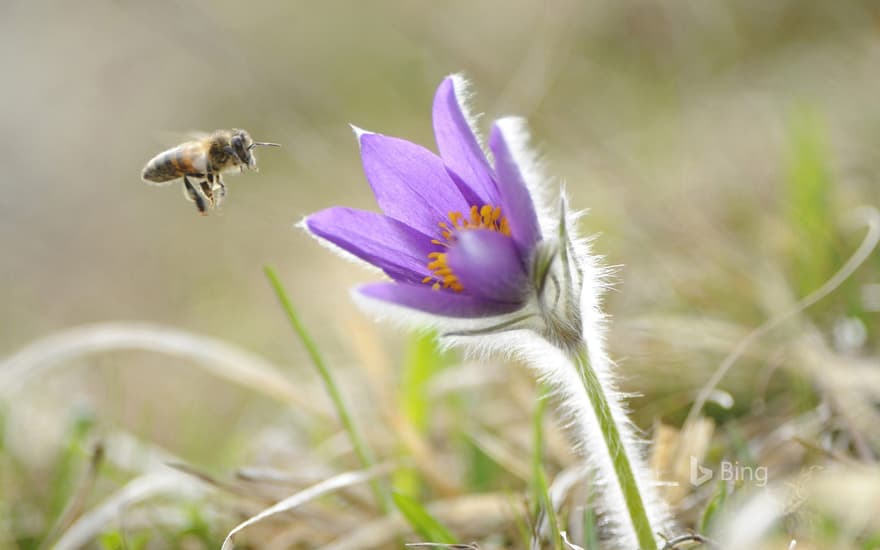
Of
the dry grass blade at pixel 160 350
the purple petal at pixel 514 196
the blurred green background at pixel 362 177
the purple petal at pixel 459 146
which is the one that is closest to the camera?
the purple petal at pixel 514 196

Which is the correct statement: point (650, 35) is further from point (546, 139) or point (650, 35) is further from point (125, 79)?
point (125, 79)

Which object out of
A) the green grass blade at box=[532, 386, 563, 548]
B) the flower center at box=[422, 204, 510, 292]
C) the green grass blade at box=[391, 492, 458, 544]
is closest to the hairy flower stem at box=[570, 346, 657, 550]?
the green grass blade at box=[532, 386, 563, 548]

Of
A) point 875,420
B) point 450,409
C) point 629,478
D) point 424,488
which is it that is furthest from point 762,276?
point 629,478

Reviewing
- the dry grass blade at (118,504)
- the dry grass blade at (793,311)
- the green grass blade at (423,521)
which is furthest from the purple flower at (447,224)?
the dry grass blade at (118,504)

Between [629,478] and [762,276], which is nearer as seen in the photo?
[629,478]

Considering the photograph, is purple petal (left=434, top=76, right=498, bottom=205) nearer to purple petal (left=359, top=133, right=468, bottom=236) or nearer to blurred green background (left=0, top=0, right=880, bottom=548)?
purple petal (left=359, top=133, right=468, bottom=236)

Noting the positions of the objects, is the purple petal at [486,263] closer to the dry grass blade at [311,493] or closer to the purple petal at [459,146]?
the purple petal at [459,146]

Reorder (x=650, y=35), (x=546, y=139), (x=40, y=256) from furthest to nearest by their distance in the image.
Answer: (x=40, y=256), (x=650, y=35), (x=546, y=139)

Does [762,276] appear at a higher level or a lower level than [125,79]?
lower
